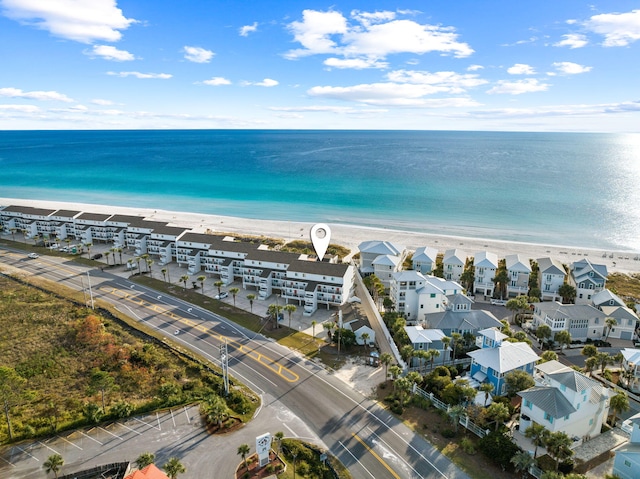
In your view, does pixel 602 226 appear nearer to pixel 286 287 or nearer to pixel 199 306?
pixel 286 287

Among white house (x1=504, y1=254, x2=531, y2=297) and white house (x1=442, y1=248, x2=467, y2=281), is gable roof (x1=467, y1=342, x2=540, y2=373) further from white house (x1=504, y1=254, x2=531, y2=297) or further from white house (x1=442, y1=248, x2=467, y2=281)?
white house (x1=442, y1=248, x2=467, y2=281)

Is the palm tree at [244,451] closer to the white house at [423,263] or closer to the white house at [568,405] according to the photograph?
the white house at [568,405]

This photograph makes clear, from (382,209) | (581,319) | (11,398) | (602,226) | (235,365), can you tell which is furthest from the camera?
(382,209)

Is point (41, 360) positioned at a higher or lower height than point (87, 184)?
lower

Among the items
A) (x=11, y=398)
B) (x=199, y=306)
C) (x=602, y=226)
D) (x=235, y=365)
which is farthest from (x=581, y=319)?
(x=602, y=226)

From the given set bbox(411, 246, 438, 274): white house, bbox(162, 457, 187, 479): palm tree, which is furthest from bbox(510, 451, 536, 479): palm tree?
bbox(411, 246, 438, 274): white house

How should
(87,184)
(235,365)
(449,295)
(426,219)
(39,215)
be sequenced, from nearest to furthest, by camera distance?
(235,365), (449,295), (39,215), (426,219), (87,184)

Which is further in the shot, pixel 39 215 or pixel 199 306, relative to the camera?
pixel 39 215
